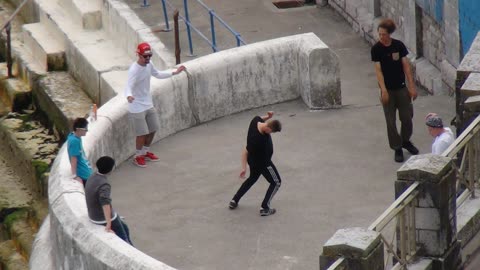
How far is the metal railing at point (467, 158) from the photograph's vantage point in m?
14.6

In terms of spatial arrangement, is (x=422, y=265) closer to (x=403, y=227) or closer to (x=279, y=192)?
(x=403, y=227)

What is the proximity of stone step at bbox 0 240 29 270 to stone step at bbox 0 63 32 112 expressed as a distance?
11.5ft

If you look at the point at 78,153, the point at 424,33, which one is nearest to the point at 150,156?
the point at 78,153

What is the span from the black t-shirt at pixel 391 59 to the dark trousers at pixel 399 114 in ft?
0.53

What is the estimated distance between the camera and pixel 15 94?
999 inches

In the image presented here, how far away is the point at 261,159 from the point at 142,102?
2.13m

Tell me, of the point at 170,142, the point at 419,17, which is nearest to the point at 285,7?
the point at 419,17

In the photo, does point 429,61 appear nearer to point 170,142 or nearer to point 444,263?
point 170,142

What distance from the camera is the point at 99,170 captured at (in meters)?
14.7

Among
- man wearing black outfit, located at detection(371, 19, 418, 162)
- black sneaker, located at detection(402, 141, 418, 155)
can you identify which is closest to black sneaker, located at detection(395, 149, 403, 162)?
man wearing black outfit, located at detection(371, 19, 418, 162)

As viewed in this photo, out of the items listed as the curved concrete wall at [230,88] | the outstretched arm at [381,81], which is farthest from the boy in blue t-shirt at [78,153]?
the outstretched arm at [381,81]

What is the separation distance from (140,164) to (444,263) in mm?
4880

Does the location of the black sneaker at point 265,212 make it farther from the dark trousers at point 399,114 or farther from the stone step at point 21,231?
the stone step at point 21,231

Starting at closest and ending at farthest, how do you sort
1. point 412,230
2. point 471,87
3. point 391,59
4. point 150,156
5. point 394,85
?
point 412,230 → point 471,87 → point 391,59 → point 394,85 → point 150,156
